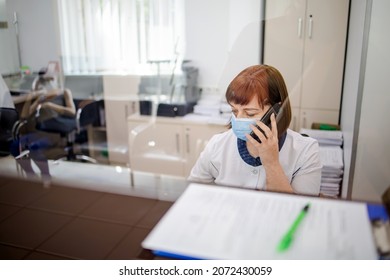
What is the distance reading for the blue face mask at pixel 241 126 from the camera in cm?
89

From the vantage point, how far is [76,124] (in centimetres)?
271

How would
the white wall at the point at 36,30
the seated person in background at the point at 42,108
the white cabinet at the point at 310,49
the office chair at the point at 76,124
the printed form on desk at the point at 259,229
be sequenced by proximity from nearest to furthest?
the printed form on desk at the point at 259,229, the white cabinet at the point at 310,49, the white wall at the point at 36,30, the seated person in background at the point at 42,108, the office chair at the point at 76,124

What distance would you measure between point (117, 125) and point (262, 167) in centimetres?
186

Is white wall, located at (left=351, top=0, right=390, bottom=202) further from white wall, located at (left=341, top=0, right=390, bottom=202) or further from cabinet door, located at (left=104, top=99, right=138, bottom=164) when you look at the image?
cabinet door, located at (left=104, top=99, right=138, bottom=164)

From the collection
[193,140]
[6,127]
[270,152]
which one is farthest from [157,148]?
[270,152]

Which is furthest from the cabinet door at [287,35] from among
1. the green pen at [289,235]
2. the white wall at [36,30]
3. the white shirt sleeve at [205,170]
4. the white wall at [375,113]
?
the white wall at [36,30]

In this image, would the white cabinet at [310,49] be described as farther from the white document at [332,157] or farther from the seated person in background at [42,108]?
the seated person in background at [42,108]

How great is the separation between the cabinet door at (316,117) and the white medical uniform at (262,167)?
13 cm

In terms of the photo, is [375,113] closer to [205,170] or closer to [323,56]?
[323,56]

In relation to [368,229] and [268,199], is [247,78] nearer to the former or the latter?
[268,199]

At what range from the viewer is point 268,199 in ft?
2.35

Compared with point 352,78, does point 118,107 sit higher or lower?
lower

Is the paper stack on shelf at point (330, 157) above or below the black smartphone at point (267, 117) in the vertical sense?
below
